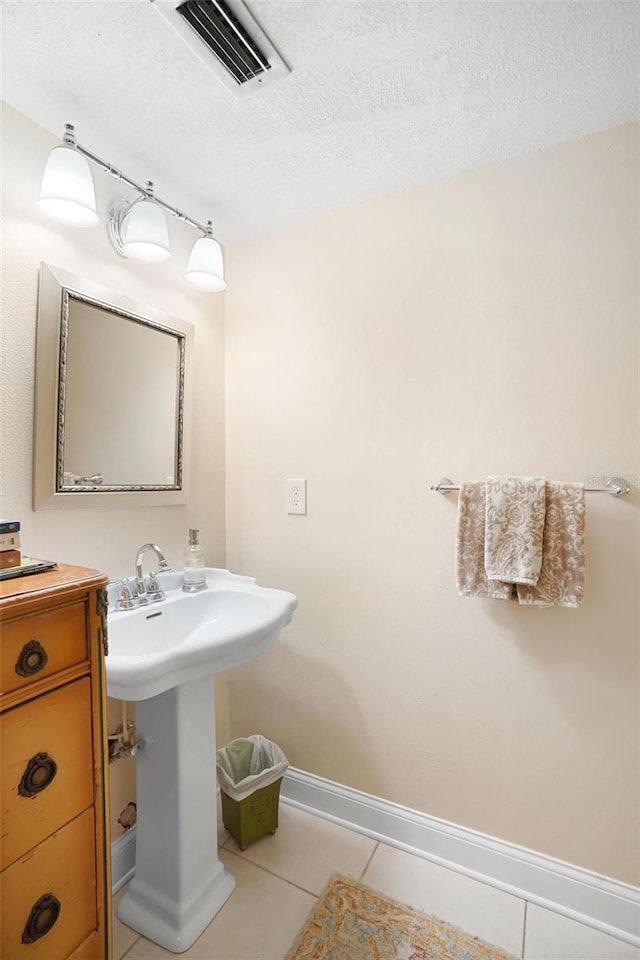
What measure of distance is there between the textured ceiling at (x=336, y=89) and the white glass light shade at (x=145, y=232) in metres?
0.17

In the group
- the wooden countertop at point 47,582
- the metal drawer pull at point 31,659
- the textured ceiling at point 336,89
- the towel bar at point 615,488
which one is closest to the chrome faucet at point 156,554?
the wooden countertop at point 47,582

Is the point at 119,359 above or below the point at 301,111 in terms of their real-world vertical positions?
below

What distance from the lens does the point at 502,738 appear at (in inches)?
51.4

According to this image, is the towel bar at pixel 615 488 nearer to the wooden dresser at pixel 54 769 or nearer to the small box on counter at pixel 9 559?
the wooden dresser at pixel 54 769

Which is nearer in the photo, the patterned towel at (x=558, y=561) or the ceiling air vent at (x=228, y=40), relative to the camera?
the ceiling air vent at (x=228, y=40)

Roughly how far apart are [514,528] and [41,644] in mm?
1099

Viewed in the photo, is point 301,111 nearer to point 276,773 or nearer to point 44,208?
point 44,208

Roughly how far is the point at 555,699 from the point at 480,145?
159 centimetres

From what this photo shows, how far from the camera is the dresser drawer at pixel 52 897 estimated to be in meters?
0.67

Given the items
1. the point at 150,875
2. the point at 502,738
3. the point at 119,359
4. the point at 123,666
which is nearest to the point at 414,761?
the point at 502,738

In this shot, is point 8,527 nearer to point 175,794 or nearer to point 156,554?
point 156,554

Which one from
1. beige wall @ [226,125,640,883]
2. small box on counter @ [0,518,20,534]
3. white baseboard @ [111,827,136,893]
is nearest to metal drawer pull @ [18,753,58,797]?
Result: small box on counter @ [0,518,20,534]

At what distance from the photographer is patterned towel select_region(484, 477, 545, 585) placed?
3.80 ft

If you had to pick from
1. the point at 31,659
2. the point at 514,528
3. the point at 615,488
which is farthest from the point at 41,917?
the point at 615,488
